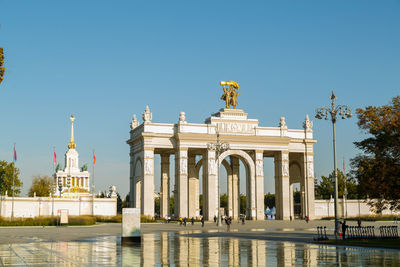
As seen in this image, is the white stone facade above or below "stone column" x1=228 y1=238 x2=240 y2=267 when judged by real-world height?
above

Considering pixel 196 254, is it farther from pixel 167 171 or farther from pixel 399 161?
pixel 167 171

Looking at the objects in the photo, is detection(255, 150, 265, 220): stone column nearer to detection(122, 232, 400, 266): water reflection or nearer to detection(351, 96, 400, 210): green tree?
detection(351, 96, 400, 210): green tree

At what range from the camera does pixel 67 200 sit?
262 feet

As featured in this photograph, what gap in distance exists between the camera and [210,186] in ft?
254

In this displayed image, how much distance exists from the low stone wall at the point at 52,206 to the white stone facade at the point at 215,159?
178 inches

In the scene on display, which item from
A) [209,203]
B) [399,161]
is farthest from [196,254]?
[209,203]

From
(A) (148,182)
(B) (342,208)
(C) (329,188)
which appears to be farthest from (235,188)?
(C) (329,188)

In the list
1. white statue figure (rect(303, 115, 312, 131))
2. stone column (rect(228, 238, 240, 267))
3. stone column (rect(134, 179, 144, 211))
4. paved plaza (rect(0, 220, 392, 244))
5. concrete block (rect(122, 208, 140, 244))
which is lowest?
paved plaza (rect(0, 220, 392, 244))

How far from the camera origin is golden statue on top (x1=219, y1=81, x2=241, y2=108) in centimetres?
8231

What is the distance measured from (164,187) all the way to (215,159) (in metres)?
10.1

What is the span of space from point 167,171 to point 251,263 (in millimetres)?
64941

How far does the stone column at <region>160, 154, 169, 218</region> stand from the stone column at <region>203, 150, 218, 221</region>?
707 cm

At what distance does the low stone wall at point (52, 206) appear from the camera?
250ft

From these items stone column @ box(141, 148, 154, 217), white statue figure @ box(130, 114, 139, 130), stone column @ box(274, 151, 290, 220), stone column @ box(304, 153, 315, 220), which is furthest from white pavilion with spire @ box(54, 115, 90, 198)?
stone column @ box(304, 153, 315, 220)
